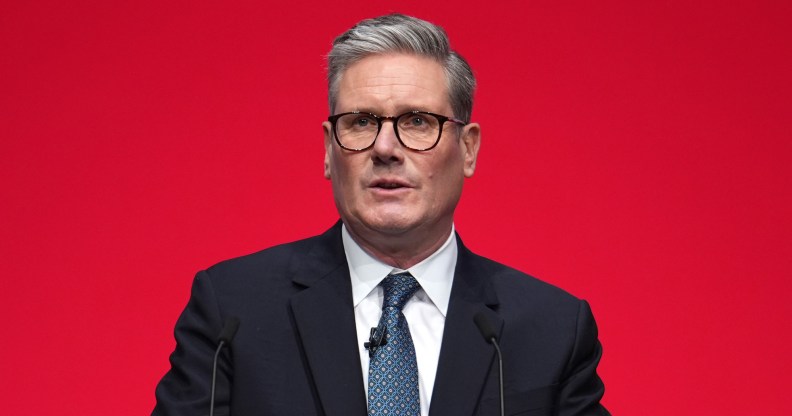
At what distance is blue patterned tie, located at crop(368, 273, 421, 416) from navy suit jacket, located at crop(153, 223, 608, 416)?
27mm

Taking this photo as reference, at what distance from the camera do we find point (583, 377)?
7.37 feet

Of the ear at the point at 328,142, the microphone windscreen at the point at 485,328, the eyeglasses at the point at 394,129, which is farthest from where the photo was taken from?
the ear at the point at 328,142

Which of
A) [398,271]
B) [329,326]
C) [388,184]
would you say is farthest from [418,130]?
[329,326]

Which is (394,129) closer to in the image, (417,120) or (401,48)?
(417,120)

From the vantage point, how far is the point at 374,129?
2195mm

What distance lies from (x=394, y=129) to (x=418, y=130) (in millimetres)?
57

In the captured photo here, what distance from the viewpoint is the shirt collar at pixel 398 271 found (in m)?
2.25

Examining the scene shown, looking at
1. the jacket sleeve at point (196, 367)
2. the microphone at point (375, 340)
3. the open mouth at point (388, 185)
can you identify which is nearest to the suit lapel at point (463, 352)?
the microphone at point (375, 340)

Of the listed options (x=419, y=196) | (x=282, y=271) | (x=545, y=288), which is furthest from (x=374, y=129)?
(x=545, y=288)

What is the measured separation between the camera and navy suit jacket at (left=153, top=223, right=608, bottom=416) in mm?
2090

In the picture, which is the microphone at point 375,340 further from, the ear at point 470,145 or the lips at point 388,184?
the ear at point 470,145

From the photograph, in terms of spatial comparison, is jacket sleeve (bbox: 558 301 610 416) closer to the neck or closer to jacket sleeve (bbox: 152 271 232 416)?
the neck

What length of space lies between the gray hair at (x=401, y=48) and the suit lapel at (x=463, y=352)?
325mm

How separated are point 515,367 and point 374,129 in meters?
0.48
